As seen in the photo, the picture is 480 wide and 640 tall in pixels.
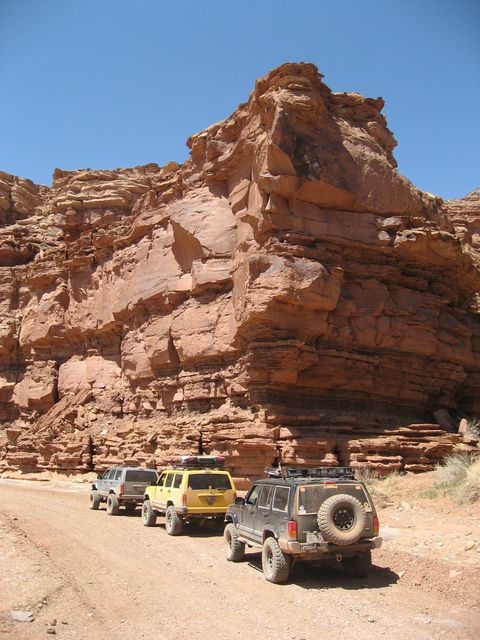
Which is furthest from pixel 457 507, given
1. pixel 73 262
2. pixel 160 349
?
pixel 73 262

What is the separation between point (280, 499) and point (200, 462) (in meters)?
7.36

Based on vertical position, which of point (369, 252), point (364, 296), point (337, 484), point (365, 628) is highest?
point (369, 252)

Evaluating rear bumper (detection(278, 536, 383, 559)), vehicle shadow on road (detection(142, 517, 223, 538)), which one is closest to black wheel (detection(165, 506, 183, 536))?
vehicle shadow on road (detection(142, 517, 223, 538))

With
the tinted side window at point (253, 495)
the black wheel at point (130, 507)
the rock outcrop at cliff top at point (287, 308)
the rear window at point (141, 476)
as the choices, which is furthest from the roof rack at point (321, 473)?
the black wheel at point (130, 507)

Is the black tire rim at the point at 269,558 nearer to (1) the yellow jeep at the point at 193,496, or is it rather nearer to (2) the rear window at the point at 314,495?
(2) the rear window at the point at 314,495

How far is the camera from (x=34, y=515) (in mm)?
16734

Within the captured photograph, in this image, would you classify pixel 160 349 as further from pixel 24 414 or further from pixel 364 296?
pixel 24 414

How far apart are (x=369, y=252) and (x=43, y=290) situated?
2791 cm

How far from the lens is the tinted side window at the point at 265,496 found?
32.3ft

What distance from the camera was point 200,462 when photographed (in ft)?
54.0

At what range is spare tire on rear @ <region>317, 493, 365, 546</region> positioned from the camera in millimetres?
8633

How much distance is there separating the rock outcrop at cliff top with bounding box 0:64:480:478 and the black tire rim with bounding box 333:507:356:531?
10.8 meters

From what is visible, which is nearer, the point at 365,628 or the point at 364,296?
the point at 365,628

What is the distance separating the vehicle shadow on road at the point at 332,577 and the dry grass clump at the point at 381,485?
Answer: 5061mm
